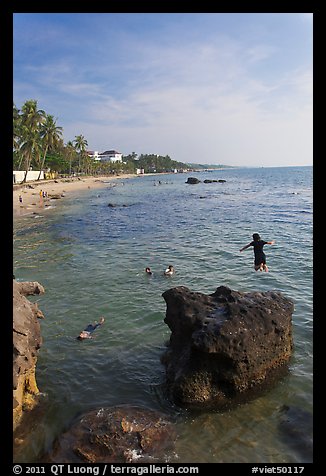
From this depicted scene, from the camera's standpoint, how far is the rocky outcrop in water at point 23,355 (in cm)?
709

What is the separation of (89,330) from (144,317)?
6.67 ft

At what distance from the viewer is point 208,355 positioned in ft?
24.9

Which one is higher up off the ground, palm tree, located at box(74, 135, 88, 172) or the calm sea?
palm tree, located at box(74, 135, 88, 172)

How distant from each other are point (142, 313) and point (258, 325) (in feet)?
19.2

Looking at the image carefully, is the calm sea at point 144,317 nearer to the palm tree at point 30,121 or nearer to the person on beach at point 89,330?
the person on beach at point 89,330

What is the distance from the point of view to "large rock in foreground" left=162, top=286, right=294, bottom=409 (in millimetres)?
7543

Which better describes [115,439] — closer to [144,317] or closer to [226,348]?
[226,348]

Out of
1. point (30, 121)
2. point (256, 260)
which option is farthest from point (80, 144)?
point (256, 260)

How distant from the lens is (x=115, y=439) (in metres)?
6.57

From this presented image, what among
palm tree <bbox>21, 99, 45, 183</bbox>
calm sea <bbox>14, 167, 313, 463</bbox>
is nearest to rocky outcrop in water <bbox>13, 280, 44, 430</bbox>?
calm sea <bbox>14, 167, 313, 463</bbox>

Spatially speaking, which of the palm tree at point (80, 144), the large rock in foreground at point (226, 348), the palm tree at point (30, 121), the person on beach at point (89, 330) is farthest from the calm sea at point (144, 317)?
the palm tree at point (80, 144)

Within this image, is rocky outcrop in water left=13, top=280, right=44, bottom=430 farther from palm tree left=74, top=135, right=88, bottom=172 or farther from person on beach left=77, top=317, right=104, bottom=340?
palm tree left=74, top=135, right=88, bottom=172

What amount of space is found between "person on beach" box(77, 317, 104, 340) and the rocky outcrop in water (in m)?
2.64
